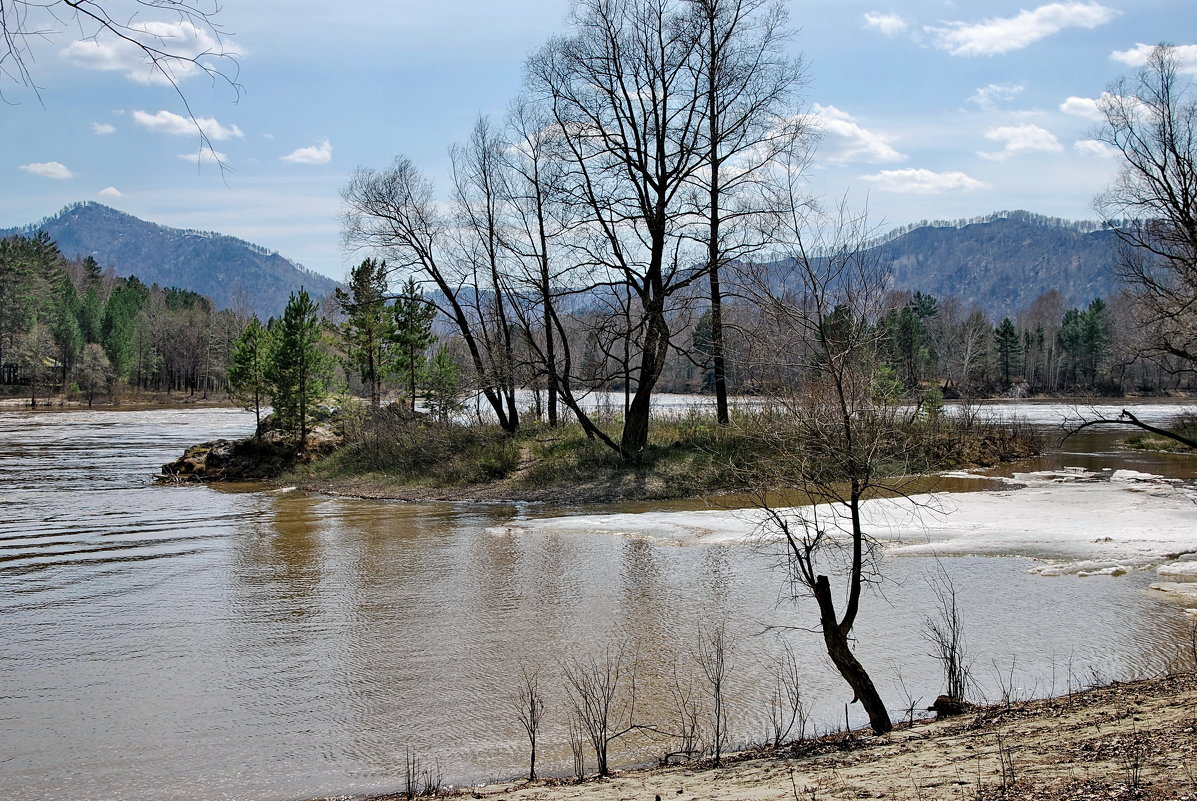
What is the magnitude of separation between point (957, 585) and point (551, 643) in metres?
6.30

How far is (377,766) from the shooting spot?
275 inches

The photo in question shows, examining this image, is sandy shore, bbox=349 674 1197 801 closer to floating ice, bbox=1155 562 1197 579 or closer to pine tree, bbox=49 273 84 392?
floating ice, bbox=1155 562 1197 579

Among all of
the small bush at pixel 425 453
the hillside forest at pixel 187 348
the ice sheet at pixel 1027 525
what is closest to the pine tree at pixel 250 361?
the small bush at pixel 425 453

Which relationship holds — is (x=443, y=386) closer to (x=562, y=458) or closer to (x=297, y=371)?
(x=297, y=371)

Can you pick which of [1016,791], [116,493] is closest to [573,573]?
[1016,791]

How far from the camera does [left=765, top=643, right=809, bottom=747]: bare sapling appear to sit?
23.2 feet

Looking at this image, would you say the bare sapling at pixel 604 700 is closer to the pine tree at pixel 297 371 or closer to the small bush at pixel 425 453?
the small bush at pixel 425 453

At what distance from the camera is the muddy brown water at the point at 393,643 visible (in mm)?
7227

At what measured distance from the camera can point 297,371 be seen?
112 feet

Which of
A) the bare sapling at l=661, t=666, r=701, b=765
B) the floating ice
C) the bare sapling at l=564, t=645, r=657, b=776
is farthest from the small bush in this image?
the bare sapling at l=661, t=666, r=701, b=765

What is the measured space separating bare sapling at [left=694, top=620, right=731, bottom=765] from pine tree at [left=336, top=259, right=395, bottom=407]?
30.8 meters

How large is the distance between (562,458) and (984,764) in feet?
67.9

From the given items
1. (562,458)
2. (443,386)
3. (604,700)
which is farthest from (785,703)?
(443,386)

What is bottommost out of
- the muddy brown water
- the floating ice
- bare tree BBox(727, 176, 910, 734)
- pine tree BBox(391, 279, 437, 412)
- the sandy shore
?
the muddy brown water
